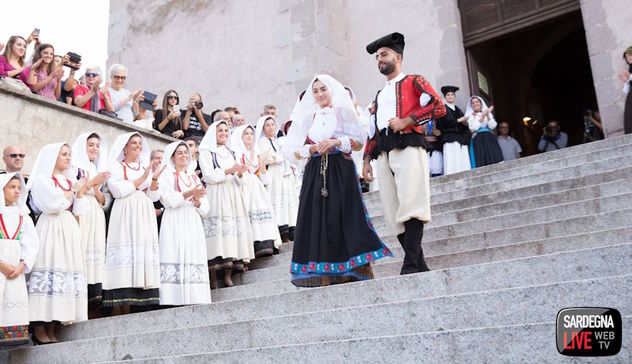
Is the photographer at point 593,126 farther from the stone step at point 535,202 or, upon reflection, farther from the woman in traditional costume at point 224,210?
the woman in traditional costume at point 224,210

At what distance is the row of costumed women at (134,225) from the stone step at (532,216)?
192 cm

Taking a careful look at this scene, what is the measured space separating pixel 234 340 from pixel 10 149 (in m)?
3.13

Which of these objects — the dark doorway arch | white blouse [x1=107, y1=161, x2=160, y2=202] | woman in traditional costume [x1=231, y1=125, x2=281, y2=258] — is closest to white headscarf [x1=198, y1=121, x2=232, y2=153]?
woman in traditional costume [x1=231, y1=125, x2=281, y2=258]

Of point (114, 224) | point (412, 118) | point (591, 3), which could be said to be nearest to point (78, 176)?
point (114, 224)

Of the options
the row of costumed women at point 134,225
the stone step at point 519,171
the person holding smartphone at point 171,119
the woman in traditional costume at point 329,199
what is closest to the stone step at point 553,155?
the stone step at point 519,171

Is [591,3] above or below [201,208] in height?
above

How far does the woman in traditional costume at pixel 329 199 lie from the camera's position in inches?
185

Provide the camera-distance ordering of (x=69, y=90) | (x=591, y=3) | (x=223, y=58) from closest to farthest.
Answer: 1. (x=69, y=90)
2. (x=591, y=3)
3. (x=223, y=58)

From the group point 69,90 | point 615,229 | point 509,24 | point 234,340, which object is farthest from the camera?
point 509,24

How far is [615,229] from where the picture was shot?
427 centimetres

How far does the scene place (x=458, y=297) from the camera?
3.31 metres

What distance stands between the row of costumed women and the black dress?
155 cm

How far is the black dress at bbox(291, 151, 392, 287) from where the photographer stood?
4656 millimetres

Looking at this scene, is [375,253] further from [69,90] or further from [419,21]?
[419,21]
